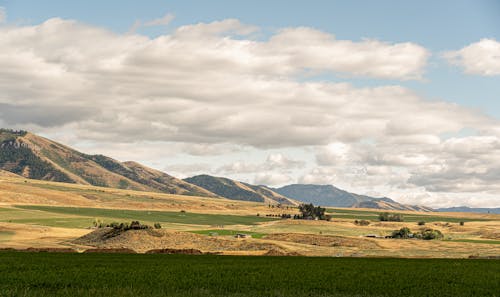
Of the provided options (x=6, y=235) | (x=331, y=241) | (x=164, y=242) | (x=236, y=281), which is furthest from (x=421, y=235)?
(x=236, y=281)

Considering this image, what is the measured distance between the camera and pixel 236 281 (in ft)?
147

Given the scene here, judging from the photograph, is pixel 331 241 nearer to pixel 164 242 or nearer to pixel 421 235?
pixel 164 242

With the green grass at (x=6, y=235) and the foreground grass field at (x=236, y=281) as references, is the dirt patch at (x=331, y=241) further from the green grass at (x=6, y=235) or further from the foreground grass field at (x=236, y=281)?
the foreground grass field at (x=236, y=281)

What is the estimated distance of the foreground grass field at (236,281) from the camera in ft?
127

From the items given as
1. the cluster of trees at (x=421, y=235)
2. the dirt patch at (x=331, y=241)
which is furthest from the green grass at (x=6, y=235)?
the cluster of trees at (x=421, y=235)

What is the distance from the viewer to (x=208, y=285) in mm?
42375

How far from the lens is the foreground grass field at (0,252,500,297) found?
3878 centimetres

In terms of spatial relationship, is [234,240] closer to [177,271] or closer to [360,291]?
[177,271]

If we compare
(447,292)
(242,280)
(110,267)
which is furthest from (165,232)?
(447,292)

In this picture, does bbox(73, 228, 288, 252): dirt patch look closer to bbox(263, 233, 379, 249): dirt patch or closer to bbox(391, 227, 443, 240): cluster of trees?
bbox(263, 233, 379, 249): dirt patch

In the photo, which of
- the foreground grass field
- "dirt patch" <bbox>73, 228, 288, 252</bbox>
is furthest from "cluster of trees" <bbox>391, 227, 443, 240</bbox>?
the foreground grass field

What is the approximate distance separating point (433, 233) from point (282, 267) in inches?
4524

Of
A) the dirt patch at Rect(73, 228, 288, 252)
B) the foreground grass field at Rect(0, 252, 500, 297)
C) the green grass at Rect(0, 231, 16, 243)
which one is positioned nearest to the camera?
the foreground grass field at Rect(0, 252, 500, 297)

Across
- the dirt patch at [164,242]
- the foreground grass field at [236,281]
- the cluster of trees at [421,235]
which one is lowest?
the dirt patch at [164,242]
